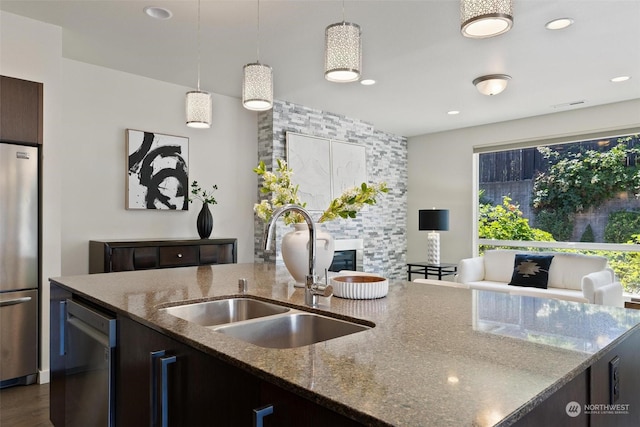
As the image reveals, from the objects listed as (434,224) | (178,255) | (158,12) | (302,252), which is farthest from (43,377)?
(434,224)

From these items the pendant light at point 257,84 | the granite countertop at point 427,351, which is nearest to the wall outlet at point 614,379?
the granite countertop at point 427,351

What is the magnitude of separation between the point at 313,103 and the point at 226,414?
15.1ft

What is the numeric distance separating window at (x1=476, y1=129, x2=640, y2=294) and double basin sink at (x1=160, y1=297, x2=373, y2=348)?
519 centimetres

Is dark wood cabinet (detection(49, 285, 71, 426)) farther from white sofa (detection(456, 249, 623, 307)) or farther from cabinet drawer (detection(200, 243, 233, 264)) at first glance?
white sofa (detection(456, 249, 623, 307))

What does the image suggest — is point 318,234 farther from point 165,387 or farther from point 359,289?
point 165,387

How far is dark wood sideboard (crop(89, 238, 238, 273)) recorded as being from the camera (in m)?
3.58

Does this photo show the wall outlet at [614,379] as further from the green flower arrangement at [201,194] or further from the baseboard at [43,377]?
the green flower arrangement at [201,194]

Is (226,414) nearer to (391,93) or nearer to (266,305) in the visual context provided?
(266,305)

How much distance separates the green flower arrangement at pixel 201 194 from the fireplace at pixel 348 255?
1769 mm


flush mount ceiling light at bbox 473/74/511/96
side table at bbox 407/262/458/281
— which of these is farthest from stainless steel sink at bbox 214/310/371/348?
side table at bbox 407/262/458/281

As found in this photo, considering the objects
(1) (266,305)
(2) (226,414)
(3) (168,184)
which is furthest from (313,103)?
(2) (226,414)

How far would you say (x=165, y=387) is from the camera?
4.05 ft

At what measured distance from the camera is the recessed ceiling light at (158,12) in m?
2.89

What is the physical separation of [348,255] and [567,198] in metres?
2.99
